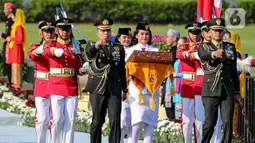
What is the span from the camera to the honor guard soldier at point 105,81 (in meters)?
15.0

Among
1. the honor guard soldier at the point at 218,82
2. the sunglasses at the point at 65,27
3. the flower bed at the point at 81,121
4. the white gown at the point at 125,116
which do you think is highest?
the sunglasses at the point at 65,27

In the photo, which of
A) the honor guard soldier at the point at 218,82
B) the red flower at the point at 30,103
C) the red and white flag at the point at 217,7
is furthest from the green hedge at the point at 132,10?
the honor guard soldier at the point at 218,82

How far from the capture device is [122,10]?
38.9 m

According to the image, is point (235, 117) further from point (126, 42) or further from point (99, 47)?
point (99, 47)

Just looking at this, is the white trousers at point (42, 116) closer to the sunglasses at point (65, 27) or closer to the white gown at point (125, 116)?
the white gown at point (125, 116)

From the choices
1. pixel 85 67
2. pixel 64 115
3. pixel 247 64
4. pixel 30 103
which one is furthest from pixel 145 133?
pixel 30 103

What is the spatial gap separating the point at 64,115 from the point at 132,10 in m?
23.7

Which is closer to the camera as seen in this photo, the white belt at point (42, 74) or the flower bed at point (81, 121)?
the white belt at point (42, 74)

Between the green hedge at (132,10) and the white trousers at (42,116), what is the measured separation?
22.4 m

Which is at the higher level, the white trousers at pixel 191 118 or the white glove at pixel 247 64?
the white glove at pixel 247 64

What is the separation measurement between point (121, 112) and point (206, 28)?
5.84ft

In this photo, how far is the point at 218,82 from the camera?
14.8 metres

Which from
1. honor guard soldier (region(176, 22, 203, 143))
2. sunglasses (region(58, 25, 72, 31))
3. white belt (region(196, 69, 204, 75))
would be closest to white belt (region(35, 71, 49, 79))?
sunglasses (region(58, 25, 72, 31))

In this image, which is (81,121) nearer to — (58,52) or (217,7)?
(217,7)
